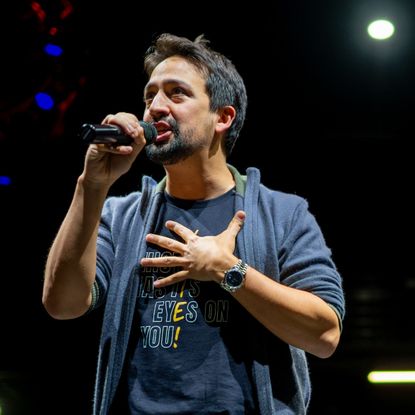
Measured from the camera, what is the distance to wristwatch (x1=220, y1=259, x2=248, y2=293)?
1.34 meters

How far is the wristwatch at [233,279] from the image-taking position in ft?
4.41

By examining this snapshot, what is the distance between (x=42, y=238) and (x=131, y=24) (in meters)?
1.30

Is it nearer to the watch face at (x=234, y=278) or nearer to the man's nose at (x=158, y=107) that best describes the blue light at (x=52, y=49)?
the man's nose at (x=158, y=107)

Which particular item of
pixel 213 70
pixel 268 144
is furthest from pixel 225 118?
pixel 268 144

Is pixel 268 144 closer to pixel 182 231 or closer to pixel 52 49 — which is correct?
pixel 52 49

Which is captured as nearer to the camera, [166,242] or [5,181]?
[166,242]

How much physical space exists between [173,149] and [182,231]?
24 centimetres

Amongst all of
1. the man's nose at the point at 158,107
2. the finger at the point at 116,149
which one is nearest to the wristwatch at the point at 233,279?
the finger at the point at 116,149

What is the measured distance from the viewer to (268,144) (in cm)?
400

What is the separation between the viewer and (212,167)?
168cm

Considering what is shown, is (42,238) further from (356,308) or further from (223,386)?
(223,386)

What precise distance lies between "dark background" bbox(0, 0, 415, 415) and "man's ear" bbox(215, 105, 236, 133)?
1.49 m

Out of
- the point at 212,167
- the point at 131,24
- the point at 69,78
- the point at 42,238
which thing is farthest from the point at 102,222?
the point at 42,238

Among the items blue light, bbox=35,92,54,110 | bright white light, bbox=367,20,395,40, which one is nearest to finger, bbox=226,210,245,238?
blue light, bbox=35,92,54,110
